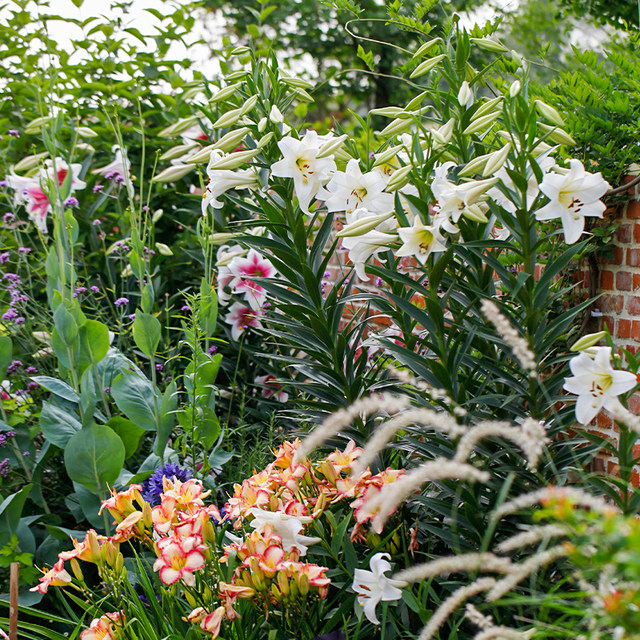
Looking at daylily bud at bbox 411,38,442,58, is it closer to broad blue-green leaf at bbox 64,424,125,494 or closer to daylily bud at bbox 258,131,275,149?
daylily bud at bbox 258,131,275,149

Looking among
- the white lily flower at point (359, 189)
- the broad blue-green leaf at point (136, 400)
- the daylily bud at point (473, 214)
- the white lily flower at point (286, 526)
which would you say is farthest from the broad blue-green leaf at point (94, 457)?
the daylily bud at point (473, 214)

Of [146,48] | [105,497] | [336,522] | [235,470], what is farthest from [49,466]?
[146,48]

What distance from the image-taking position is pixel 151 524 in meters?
1.38

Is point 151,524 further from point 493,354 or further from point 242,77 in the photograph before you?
point 242,77

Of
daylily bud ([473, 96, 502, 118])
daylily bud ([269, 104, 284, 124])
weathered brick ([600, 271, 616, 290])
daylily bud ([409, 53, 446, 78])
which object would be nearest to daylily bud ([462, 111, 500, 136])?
daylily bud ([473, 96, 502, 118])

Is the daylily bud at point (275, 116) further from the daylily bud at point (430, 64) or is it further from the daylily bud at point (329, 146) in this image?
the daylily bud at point (430, 64)

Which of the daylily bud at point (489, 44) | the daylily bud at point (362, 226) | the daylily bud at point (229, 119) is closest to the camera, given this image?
the daylily bud at point (362, 226)

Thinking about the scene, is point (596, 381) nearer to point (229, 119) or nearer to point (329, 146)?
point (329, 146)

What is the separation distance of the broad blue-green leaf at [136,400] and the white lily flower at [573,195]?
3.88 feet

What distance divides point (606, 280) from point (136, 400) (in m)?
1.36

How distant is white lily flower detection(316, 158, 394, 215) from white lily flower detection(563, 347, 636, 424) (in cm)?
52

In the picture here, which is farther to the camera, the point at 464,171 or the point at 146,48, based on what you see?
the point at 146,48

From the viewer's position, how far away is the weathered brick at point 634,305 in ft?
5.80

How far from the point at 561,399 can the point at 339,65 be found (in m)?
7.15
